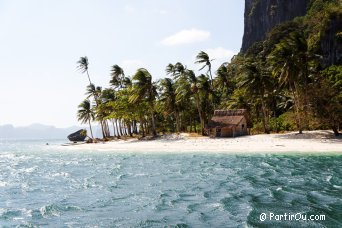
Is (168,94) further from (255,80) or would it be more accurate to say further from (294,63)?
(294,63)

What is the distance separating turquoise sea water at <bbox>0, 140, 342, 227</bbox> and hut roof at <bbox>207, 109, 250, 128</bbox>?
23517mm

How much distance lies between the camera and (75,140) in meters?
77.8

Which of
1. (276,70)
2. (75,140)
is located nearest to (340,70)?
(276,70)

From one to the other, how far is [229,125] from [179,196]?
34.7 metres

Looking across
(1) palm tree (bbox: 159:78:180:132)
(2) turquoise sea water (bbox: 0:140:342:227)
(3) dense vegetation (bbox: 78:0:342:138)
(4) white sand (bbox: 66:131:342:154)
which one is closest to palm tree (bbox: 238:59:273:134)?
(3) dense vegetation (bbox: 78:0:342:138)

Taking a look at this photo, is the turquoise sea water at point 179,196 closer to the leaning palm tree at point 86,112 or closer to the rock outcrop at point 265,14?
the leaning palm tree at point 86,112

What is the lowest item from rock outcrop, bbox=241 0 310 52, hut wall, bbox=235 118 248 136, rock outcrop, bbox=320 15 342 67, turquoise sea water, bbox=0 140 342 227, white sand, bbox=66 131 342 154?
turquoise sea water, bbox=0 140 342 227

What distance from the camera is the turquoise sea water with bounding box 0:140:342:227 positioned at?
12203mm

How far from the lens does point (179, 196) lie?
628 inches

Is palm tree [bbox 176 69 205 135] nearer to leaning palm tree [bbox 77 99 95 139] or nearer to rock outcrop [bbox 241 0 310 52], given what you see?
leaning palm tree [bbox 77 99 95 139]

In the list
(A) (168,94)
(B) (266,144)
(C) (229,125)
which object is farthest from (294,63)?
(A) (168,94)

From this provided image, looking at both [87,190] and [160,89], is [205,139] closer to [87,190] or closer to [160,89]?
[160,89]

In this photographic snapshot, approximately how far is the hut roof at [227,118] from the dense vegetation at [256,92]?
2964mm

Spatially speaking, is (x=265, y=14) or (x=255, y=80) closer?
(x=255, y=80)
